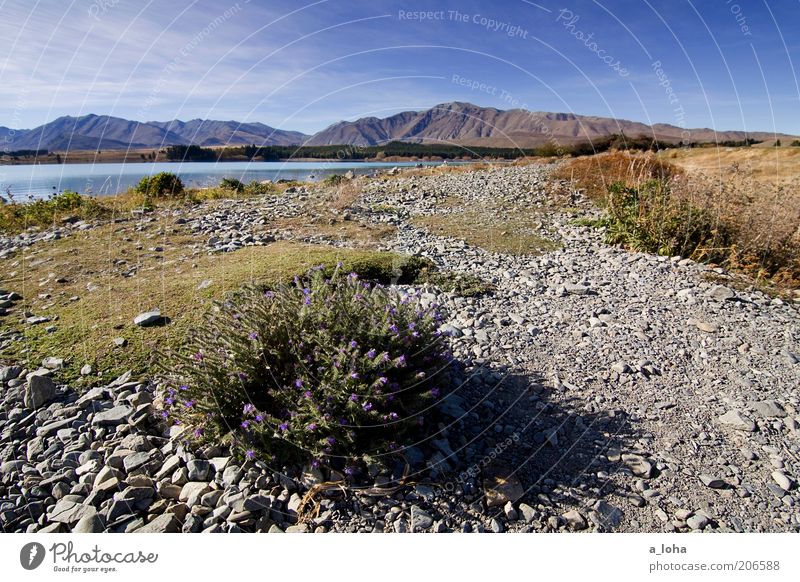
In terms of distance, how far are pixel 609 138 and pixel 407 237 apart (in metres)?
24.9

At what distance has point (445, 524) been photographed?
3.38 m

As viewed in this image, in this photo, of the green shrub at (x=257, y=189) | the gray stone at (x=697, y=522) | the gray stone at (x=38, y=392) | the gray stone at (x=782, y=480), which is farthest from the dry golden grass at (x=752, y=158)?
the gray stone at (x=38, y=392)

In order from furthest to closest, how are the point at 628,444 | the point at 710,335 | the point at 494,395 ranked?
the point at 710,335 → the point at 494,395 → the point at 628,444

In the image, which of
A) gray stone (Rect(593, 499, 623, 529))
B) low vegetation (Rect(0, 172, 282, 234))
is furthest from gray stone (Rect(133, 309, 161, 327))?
low vegetation (Rect(0, 172, 282, 234))

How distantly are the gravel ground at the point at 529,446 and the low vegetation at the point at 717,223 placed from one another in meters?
1.96

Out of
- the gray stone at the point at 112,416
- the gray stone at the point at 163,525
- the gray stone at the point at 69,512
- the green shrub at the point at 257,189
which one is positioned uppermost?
the green shrub at the point at 257,189

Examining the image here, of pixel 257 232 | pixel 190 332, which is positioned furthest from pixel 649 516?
pixel 257 232

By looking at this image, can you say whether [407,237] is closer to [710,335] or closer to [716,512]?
[710,335]

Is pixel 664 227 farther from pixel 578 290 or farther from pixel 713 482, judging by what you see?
pixel 713 482

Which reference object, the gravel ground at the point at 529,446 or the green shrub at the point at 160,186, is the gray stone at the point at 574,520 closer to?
the gravel ground at the point at 529,446

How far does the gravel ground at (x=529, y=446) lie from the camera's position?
349 centimetres

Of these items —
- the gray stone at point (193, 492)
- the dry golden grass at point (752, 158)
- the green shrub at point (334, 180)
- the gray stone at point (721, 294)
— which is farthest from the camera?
the dry golden grass at point (752, 158)

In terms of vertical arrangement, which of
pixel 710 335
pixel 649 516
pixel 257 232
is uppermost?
pixel 257 232

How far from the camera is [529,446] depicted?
4.27 m
